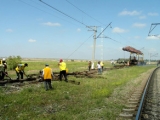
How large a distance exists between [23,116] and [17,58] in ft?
112

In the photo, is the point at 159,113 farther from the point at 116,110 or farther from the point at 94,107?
the point at 94,107

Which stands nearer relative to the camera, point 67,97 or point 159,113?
point 159,113

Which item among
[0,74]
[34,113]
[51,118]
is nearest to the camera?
[51,118]

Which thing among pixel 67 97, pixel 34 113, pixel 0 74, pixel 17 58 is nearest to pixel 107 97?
pixel 67 97

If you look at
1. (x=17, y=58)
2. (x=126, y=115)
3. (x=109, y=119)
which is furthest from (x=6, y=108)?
(x=17, y=58)

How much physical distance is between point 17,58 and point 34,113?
Answer: 3384cm

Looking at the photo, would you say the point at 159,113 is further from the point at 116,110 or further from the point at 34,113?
the point at 34,113

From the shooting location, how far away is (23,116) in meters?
6.68

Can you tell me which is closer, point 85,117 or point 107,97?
point 85,117

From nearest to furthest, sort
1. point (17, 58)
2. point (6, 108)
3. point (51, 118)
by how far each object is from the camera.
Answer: point (51, 118) → point (6, 108) → point (17, 58)

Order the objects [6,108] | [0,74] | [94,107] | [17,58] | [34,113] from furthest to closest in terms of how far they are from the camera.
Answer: [17,58], [0,74], [94,107], [6,108], [34,113]

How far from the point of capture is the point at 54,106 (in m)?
8.33

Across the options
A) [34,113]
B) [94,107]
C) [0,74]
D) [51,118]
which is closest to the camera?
[51,118]

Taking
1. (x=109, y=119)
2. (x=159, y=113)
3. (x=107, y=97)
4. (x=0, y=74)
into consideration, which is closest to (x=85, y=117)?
(x=109, y=119)
